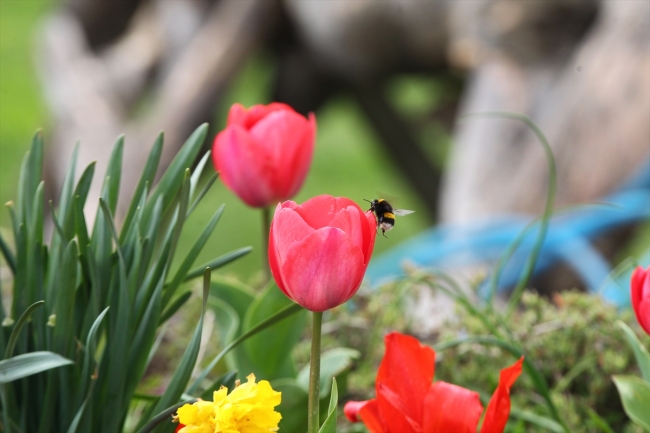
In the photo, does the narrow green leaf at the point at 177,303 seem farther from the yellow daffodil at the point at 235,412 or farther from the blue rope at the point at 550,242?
the blue rope at the point at 550,242

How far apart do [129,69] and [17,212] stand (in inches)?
82.3

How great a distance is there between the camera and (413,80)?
2.61 meters

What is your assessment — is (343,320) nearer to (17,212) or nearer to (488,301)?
(488,301)

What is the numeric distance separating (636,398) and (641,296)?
0.24ft

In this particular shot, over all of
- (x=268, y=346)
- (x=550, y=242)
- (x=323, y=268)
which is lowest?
(x=550, y=242)

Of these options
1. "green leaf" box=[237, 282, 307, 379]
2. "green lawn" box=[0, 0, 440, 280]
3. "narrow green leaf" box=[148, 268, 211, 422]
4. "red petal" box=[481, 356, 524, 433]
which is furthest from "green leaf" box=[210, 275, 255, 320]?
"green lawn" box=[0, 0, 440, 280]

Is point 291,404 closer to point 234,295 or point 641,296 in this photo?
point 234,295

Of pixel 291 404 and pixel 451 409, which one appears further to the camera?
pixel 291 404

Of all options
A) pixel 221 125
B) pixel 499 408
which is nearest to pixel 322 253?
pixel 499 408

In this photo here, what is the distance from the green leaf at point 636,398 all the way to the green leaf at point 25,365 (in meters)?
0.33

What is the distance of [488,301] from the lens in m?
0.58

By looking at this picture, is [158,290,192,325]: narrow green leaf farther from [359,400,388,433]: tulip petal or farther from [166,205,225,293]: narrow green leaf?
[359,400,388,433]: tulip petal

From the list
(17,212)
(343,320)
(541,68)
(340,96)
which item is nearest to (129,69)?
(340,96)

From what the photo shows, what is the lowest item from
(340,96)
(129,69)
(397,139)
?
(397,139)
